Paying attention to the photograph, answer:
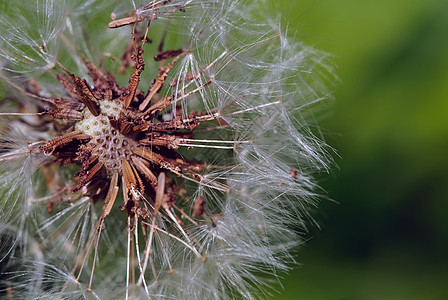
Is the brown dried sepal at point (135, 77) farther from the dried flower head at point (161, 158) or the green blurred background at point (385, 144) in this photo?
the green blurred background at point (385, 144)

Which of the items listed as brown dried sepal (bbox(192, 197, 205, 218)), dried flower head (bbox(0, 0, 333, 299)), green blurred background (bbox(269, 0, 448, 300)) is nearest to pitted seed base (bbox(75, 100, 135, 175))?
dried flower head (bbox(0, 0, 333, 299))

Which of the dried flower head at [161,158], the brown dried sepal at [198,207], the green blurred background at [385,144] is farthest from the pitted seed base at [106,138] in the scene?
the green blurred background at [385,144]

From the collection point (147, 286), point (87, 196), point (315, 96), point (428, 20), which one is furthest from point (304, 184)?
point (428, 20)

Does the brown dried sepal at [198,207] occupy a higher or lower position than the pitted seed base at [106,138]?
lower

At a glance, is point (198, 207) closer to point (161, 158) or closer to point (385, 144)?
point (161, 158)

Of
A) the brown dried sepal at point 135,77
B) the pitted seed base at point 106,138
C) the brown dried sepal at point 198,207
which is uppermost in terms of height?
the brown dried sepal at point 135,77

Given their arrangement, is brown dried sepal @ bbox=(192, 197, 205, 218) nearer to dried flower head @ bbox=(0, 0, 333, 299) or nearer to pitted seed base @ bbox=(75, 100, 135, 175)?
dried flower head @ bbox=(0, 0, 333, 299)

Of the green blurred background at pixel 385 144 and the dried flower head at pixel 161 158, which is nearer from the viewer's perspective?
the dried flower head at pixel 161 158
